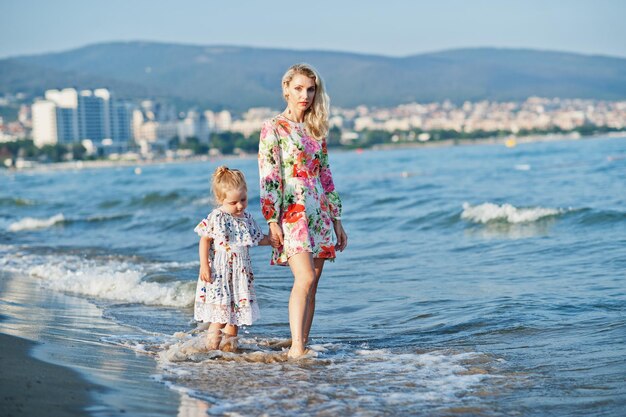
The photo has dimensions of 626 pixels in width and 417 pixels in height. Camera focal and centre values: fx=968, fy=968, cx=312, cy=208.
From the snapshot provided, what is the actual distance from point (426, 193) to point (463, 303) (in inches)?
609

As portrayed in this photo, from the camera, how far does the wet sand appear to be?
3.76 metres

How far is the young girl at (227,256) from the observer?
17.4ft

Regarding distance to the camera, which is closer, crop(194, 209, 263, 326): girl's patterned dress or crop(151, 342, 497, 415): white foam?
crop(151, 342, 497, 415): white foam

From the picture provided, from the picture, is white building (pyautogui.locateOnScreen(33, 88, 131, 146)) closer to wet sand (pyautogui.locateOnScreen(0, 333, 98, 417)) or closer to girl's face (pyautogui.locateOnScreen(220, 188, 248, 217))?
girl's face (pyautogui.locateOnScreen(220, 188, 248, 217))

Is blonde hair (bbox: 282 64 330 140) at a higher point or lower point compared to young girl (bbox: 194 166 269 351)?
higher

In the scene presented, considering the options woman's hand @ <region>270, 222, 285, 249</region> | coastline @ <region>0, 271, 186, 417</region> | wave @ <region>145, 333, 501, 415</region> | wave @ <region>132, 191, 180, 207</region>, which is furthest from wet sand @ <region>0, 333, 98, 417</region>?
wave @ <region>132, 191, 180, 207</region>

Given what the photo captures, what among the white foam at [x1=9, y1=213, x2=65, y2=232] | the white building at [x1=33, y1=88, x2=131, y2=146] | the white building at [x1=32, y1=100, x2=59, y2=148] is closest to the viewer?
the white foam at [x1=9, y1=213, x2=65, y2=232]

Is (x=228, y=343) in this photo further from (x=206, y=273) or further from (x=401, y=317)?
(x=401, y=317)

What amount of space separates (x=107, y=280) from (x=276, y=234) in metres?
4.35

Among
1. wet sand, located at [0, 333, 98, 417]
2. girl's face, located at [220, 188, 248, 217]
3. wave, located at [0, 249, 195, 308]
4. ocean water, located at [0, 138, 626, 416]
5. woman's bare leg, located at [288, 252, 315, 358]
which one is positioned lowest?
wave, located at [0, 249, 195, 308]

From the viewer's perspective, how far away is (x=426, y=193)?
2256cm

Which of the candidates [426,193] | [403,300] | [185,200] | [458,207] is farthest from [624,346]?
[185,200]

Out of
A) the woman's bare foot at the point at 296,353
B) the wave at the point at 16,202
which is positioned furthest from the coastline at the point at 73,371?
the wave at the point at 16,202

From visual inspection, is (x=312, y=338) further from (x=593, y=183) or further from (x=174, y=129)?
(x=174, y=129)
